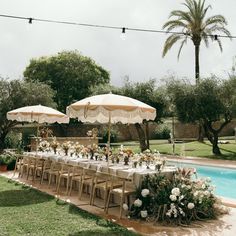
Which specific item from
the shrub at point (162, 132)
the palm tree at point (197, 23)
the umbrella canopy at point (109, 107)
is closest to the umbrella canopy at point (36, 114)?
the umbrella canopy at point (109, 107)

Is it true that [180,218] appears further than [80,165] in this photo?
No

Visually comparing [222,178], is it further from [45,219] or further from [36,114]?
[45,219]

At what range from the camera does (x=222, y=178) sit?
14289mm

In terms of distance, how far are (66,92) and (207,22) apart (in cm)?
1424

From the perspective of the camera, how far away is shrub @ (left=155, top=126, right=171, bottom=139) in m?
33.2

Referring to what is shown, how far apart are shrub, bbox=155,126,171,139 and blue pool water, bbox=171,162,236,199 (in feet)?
54.2

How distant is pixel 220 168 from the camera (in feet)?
52.1

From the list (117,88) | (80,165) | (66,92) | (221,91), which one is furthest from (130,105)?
(66,92)

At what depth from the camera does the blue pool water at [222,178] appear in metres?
11.9

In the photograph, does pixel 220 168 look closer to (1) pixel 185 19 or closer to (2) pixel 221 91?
(2) pixel 221 91

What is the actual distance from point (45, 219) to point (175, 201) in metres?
2.43

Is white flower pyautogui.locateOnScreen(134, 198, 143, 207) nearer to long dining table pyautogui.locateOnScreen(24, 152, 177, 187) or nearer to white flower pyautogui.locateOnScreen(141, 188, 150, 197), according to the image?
white flower pyautogui.locateOnScreen(141, 188, 150, 197)

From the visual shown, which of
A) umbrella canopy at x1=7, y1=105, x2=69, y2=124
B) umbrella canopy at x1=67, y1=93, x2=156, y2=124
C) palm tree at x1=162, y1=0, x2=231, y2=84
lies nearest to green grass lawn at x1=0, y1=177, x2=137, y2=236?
umbrella canopy at x1=67, y1=93, x2=156, y2=124

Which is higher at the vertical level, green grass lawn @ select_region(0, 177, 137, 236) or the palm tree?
the palm tree
